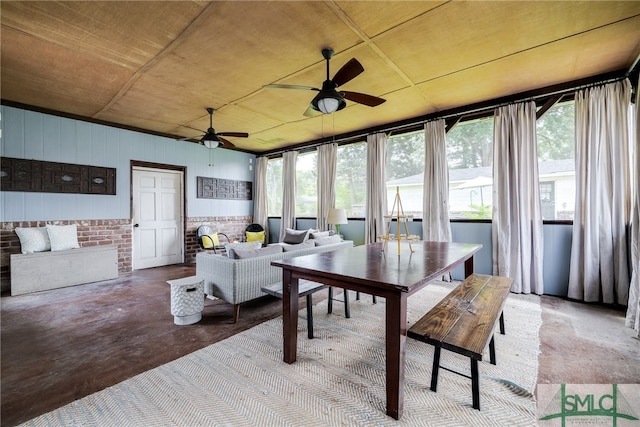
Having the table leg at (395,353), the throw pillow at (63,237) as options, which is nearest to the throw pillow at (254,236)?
the throw pillow at (63,237)

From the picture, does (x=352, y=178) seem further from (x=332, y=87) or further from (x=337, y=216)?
(x=332, y=87)

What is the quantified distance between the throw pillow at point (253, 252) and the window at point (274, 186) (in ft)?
12.8

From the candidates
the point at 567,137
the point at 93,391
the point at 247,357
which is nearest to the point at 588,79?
the point at 567,137

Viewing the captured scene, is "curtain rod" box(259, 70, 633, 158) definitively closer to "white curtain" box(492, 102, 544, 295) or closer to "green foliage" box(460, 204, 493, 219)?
"white curtain" box(492, 102, 544, 295)

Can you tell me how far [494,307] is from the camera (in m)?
1.89

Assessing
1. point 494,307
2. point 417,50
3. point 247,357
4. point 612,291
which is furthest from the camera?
point 612,291

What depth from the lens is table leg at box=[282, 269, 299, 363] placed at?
6.47ft

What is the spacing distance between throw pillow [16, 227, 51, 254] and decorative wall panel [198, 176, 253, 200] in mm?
2629

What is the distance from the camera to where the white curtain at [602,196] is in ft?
9.98

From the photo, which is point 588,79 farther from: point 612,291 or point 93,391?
point 93,391

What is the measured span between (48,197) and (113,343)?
3.37 meters

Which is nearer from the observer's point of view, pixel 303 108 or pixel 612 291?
pixel 612 291

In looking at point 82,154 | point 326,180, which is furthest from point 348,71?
point 82,154

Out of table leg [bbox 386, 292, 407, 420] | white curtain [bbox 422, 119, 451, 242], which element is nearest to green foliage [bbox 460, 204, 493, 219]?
white curtain [bbox 422, 119, 451, 242]
